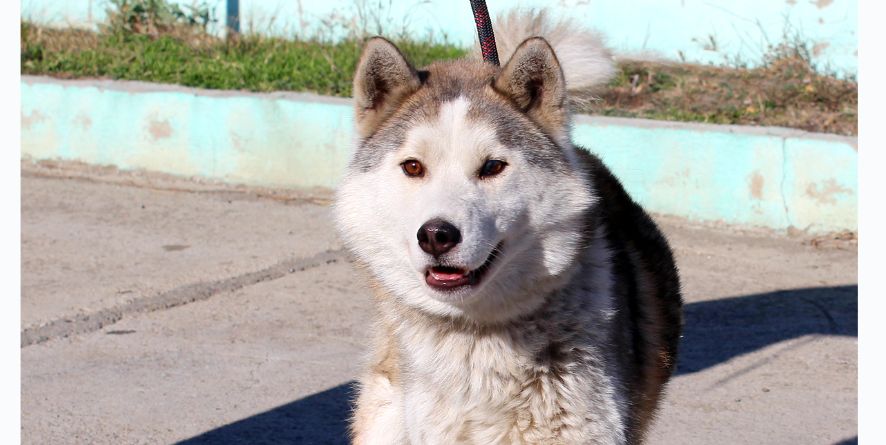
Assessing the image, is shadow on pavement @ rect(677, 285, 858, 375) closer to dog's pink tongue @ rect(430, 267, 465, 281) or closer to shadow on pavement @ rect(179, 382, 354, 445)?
shadow on pavement @ rect(179, 382, 354, 445)

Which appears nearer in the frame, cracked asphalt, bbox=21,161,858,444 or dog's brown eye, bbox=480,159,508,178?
dog's brown eye, bbox=480,159,508,178

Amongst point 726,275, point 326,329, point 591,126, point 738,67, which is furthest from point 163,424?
point 738,67

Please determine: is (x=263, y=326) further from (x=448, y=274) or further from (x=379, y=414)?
(x=448, y=274)

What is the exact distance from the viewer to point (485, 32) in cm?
388

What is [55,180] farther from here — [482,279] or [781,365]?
[482,279]

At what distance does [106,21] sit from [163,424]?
7328 millimetres

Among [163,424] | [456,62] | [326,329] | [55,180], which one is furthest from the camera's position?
[55,180]

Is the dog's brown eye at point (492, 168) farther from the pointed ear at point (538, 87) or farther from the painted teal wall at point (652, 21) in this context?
the painted teal wall at point (652, 21)

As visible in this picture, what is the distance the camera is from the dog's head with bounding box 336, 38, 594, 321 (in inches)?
122

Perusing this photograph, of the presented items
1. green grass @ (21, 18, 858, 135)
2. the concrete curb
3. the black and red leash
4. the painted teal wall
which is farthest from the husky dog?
the painted teal wall

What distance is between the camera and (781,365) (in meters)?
5.07

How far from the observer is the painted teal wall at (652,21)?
870 centimetres

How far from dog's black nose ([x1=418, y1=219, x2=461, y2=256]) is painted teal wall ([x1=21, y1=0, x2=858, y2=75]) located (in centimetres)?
490

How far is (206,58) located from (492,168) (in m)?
6.78
